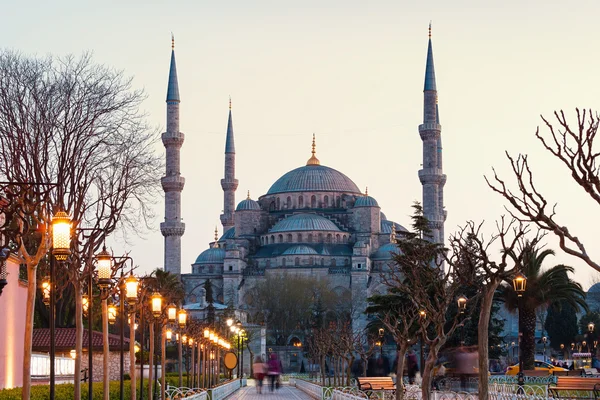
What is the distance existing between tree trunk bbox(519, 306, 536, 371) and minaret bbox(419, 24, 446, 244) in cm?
5467

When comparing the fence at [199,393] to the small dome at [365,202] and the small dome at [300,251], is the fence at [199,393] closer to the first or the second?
the small dome at [300,251]

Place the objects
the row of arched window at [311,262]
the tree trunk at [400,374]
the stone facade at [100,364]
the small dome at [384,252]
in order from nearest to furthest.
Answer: the tree trunk at [400,374]
the stone facade at [100,364]
the small dome at [384,252]
the row of arched window at [311,262]

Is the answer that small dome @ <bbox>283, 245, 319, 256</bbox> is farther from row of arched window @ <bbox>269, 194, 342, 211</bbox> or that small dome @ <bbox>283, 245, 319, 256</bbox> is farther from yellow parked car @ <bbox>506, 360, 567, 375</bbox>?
yellow parked car @ <bbox>506, 360, 567, 375</bbox>

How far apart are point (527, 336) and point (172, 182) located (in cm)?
5666

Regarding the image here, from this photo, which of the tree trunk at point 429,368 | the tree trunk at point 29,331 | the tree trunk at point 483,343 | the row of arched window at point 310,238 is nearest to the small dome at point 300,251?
the row of arched window at point 310,238

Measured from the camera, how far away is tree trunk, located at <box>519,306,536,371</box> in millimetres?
37906

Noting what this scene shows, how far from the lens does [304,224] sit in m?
119

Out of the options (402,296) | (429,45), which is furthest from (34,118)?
(429,45)

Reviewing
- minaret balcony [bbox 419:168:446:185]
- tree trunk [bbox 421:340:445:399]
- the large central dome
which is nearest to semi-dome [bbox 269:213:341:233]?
the large central dome

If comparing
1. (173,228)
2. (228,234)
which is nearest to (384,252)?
(228,234)

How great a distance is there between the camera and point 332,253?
11681cm

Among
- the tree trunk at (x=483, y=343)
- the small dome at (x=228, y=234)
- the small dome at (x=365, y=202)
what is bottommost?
the tree trunk at (x=483, y=343)

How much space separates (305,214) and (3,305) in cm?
9902

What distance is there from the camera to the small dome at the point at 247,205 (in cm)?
12212
